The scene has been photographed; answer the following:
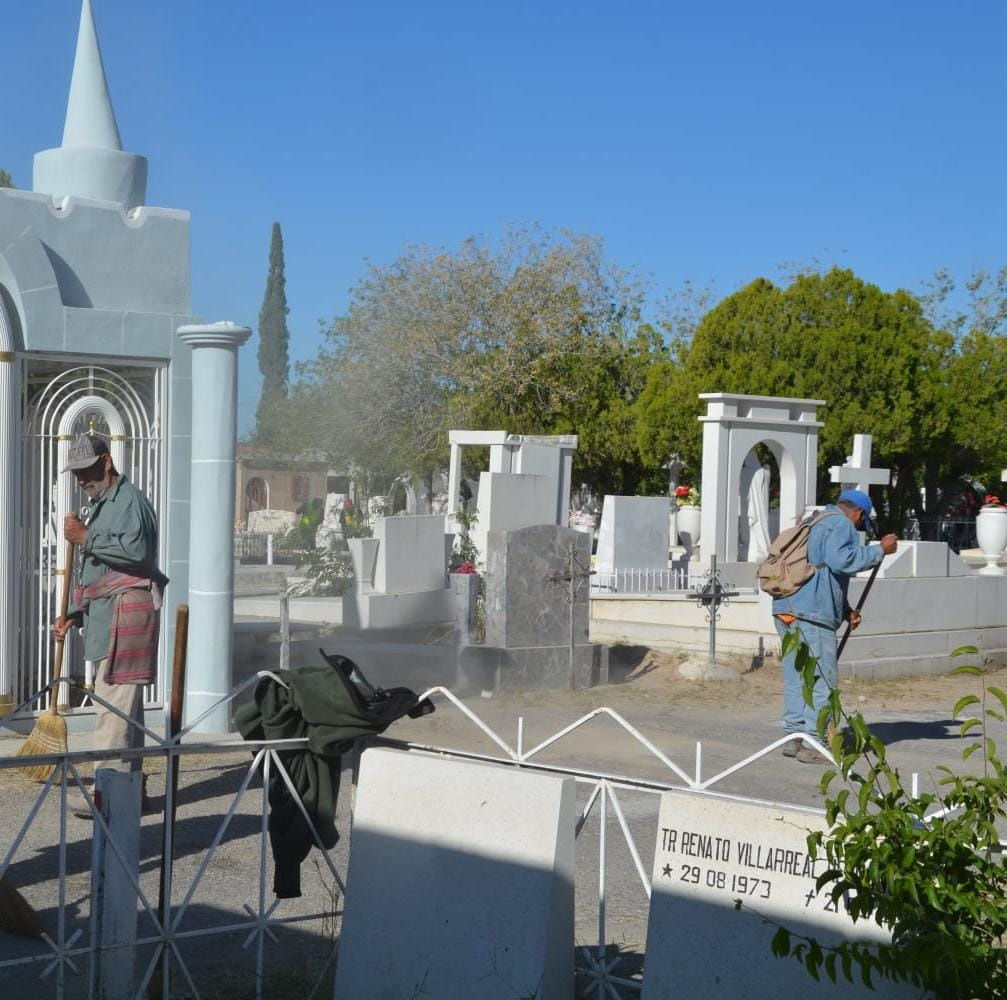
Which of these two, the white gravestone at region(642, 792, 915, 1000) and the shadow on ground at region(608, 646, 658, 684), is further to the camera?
the shadow on ground at region(608, 646, 658, 684)

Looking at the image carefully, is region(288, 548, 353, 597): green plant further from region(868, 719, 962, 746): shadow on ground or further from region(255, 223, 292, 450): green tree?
region(255, 223, 292, 450): green tree

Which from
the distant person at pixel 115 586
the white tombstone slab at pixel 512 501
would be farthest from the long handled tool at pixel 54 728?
the white tombstone slab at pixel 512 501

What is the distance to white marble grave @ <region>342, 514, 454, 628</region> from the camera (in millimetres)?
14961

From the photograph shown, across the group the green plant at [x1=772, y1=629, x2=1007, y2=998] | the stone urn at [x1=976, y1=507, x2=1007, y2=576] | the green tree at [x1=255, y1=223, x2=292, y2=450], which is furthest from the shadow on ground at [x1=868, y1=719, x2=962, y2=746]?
the green tree at [x1=255, y1=223, x2=292, y2=450]

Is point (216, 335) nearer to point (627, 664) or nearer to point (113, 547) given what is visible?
point (113, 547)

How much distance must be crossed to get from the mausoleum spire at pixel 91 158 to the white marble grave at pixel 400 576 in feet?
20.8

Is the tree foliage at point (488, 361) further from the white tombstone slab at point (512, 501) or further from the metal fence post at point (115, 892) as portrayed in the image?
the metal fence post at point (115, 892)

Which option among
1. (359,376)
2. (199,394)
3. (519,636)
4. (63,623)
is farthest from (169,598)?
(359,376)

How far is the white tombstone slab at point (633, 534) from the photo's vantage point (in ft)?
65.7

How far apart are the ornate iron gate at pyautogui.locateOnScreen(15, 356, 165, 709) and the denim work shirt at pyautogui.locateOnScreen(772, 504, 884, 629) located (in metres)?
4.19

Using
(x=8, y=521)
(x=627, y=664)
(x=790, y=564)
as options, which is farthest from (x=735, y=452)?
(x=8, y=521)

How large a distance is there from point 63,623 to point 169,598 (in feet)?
6.60

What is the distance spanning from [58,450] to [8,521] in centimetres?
64

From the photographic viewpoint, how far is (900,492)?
35.8m
